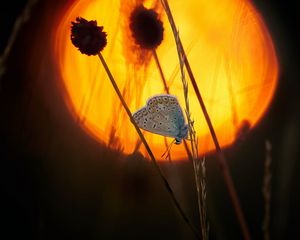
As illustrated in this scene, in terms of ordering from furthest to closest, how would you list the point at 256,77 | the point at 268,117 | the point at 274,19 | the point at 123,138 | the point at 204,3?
the point at 274,19 < the point at 268,117 < the point at 204,3 < the point at 256,77 < the point at 123,138

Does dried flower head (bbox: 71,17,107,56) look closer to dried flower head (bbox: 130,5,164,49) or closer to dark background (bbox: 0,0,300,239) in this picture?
dried flower head (bbox: 130,5,164,49)

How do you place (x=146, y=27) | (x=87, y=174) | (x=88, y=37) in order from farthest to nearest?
(x=87, y=174) < (x=146, y=27) < (x=88, y=37)

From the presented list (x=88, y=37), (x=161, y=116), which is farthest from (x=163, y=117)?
(x=88, y=37)

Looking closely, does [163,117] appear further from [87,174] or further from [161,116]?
[87,174]

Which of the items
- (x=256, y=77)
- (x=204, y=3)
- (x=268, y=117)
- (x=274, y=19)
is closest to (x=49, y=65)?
(x=204, y=3)

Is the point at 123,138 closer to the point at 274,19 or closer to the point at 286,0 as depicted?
the point at 274,19

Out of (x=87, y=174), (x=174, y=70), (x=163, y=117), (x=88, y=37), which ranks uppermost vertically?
(x=88, y=37)

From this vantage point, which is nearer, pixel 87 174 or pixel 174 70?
pixel 174 70
